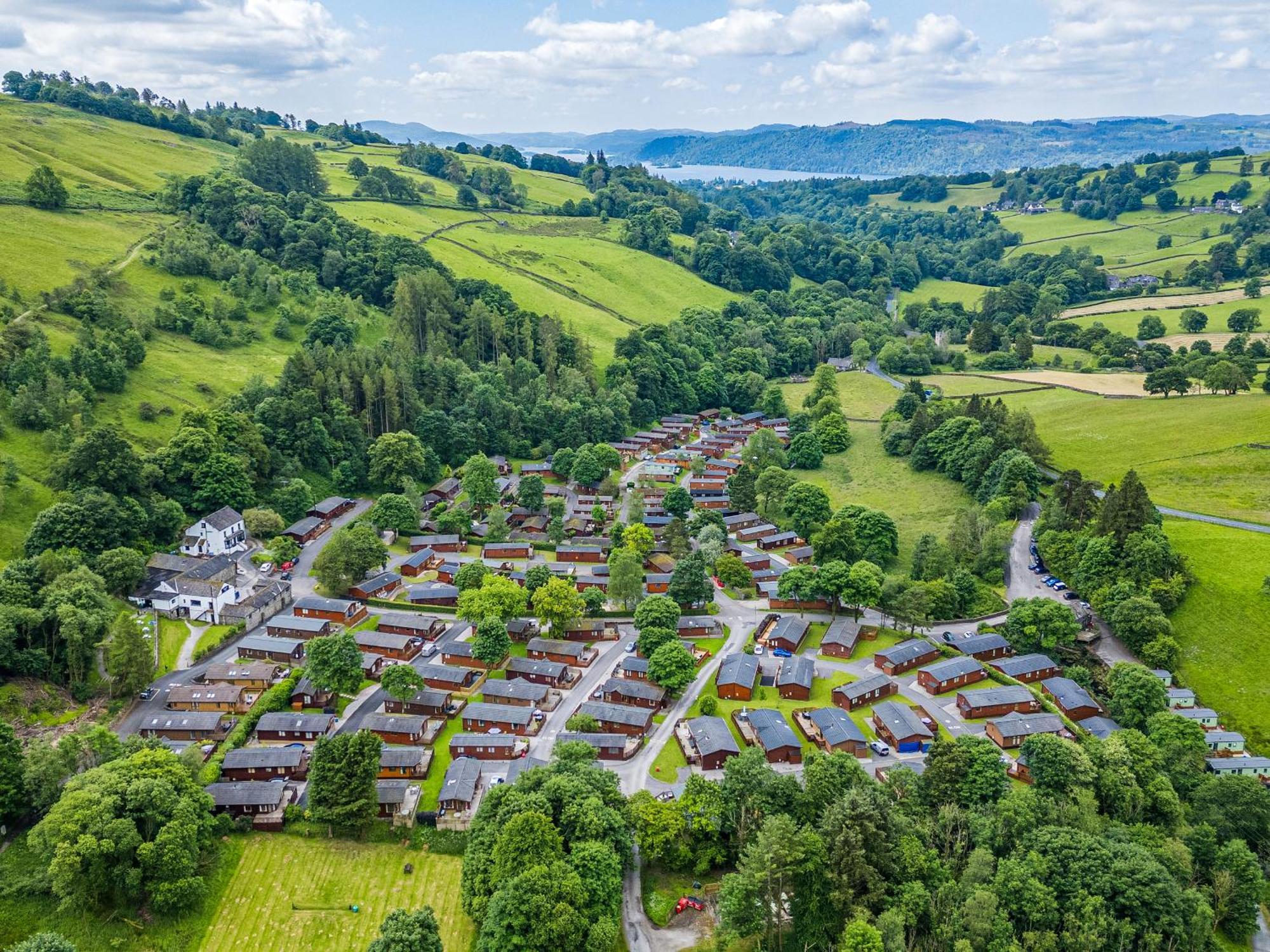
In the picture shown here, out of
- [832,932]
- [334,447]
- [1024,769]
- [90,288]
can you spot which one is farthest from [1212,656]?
[90,288]

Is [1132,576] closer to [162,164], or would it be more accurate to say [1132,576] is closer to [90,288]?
[90,288]

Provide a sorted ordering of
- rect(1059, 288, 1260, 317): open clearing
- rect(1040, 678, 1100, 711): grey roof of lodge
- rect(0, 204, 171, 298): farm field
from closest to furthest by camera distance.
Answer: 1. rect(1040, 678, 1100, 711): grey roof of lodge
2. rect(0, 204, 171, 298): farm field
3. rect(1059, 288, 1260, 317): open clearing

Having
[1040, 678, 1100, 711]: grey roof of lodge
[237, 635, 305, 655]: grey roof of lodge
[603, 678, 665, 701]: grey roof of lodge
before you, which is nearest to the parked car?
[603, 678, 665, 701]: grey roof of lodge

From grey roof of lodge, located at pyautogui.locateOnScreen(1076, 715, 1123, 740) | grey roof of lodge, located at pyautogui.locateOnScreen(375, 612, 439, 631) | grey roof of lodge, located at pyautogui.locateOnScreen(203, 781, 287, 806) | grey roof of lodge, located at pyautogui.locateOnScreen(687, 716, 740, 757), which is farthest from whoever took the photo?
grey roof of lodge, located at pyautogui.locateOnScreen(375, 612, 439, 631)

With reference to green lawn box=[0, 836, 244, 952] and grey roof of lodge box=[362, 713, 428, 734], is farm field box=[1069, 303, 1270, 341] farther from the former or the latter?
green lawn box=[0, 836, 244, 952]

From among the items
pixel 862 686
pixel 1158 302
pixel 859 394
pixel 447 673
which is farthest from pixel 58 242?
pixel 1158 302

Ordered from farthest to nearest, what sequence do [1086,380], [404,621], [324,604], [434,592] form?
[1086,380] → [434,592] → [324,604] → [404,621]

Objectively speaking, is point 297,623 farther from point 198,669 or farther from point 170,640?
point 170,640
